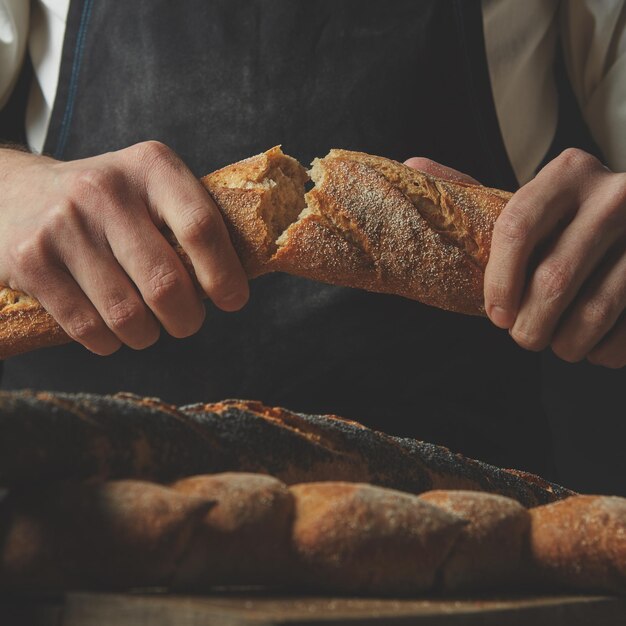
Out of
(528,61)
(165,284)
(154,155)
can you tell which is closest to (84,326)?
(165,284)

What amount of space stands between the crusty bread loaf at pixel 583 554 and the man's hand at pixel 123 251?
590mm

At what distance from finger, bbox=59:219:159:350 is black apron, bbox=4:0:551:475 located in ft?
1.70

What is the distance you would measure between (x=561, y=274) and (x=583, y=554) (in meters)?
0.48

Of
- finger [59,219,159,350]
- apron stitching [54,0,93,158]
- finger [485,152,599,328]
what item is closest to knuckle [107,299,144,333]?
finger [59,219,159,350]

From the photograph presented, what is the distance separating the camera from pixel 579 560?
695mm

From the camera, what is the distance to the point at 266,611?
52cm

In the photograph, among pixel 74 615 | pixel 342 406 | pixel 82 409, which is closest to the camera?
pixel 74 615

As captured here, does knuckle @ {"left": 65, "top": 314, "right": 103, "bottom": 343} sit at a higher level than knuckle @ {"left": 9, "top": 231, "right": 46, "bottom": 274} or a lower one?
lower

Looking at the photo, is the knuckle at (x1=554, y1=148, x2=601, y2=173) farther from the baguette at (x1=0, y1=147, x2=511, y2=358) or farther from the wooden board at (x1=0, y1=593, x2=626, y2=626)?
the wooden board at (x1=0, y1=593, x2=626, y2=626)

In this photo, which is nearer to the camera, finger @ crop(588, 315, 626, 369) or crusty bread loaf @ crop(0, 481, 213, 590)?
crusty bread loaf @ crop(0, 481, 213, 590)

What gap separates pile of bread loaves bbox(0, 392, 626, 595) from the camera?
1.90 ft

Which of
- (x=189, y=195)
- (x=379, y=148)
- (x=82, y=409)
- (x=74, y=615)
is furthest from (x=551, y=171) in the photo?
(x=74, y=615)

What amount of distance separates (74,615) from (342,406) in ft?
3.79

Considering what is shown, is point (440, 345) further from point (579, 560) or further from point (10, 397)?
point (10, 397)
